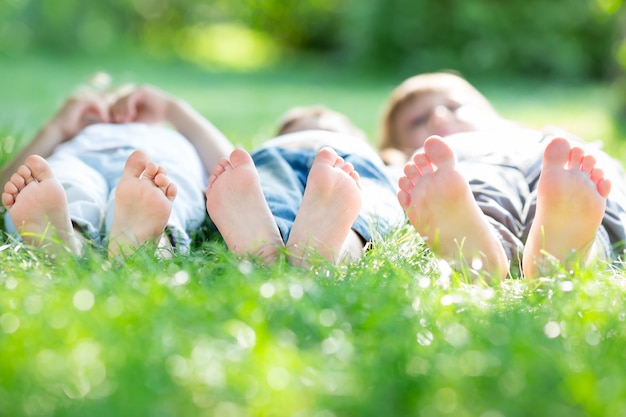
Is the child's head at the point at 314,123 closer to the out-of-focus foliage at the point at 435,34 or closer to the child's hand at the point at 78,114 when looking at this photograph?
the child's hand at the point at 78,114

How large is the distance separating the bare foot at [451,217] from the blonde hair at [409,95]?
1.31m

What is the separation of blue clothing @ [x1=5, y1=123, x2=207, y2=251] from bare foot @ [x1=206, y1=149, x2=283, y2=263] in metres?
0.17

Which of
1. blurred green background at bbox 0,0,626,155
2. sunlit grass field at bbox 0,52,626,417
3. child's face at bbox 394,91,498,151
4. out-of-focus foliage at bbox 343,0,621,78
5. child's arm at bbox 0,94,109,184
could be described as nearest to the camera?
sunlit grass field at bbox 0,52,626,417

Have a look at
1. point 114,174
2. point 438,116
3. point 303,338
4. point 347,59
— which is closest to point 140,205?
point 114,174

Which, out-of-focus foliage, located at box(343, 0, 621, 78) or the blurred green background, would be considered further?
out-of-focus foliage, located at box(343, 0, 621, 78)

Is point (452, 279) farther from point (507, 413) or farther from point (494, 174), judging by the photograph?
point (507, 413)

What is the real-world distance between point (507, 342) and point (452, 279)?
0.49 metres

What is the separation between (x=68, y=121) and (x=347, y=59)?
818 centimetres

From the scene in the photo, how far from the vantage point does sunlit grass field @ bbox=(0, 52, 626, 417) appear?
116 centimetres

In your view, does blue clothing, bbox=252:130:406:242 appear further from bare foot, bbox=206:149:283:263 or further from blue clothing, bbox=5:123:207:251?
blue clothing, bbox=5:123:207:251

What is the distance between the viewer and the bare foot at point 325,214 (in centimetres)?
190

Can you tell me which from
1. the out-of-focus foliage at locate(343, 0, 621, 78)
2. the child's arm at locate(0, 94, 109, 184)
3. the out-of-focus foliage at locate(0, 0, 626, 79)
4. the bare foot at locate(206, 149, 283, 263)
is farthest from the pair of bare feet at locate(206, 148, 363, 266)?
the out-of-focus foliage at locate(343, 0, 621, 78)

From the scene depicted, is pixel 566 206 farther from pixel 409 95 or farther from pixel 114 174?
pixel 409 95

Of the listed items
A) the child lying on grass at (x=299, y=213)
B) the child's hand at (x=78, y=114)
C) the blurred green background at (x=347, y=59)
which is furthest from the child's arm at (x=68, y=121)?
the child lying on grass at (x=299, y=213)
